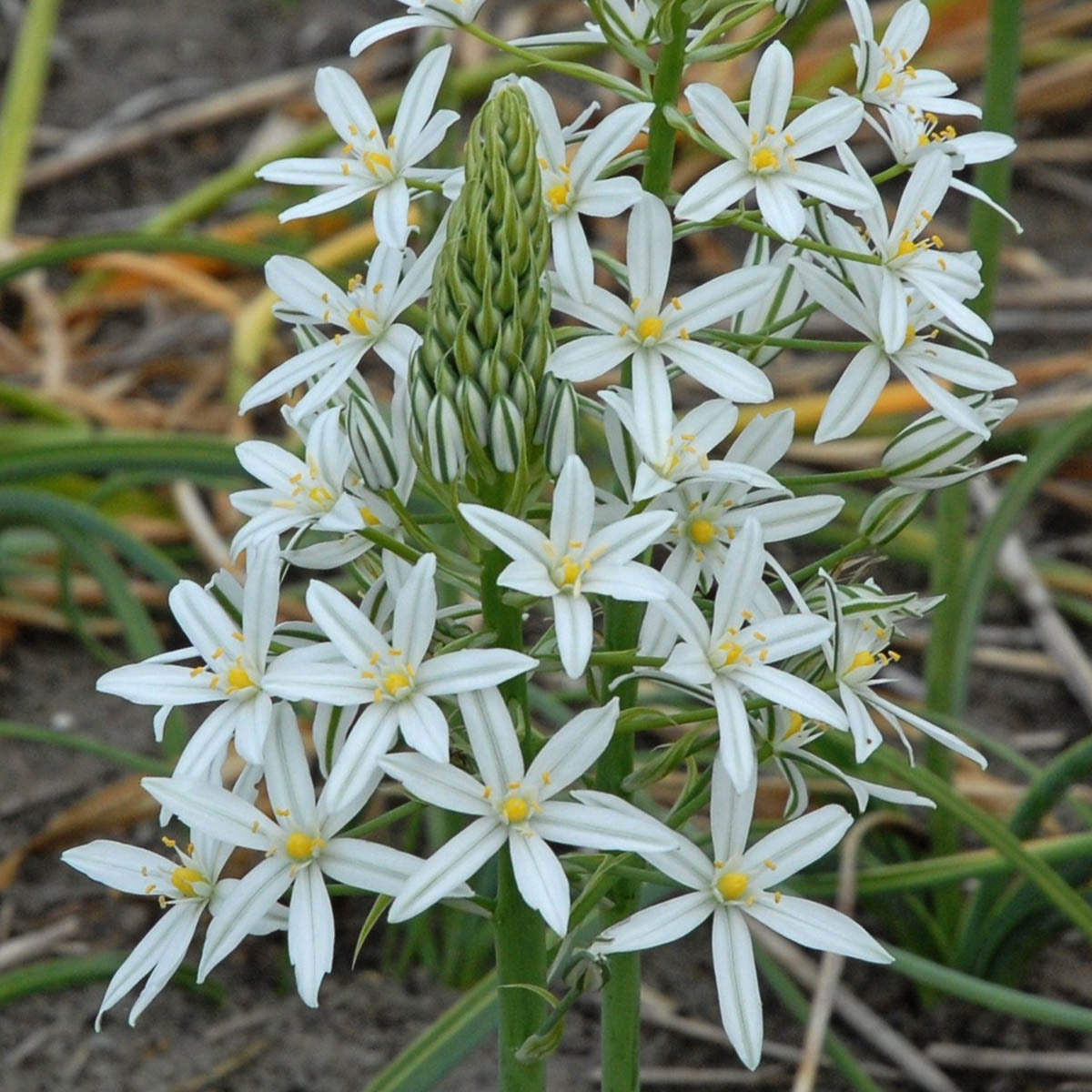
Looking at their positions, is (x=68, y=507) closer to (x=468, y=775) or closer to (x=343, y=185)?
(x=343, y=185)

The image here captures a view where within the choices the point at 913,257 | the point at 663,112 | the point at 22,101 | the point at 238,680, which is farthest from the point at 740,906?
the point at 22,101

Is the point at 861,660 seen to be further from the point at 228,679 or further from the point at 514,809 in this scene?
the point at 228,679

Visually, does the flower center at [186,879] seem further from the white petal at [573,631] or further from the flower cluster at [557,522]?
the white petal at [573,631]

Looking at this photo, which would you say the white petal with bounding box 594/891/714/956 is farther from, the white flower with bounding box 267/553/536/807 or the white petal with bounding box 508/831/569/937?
the white flower with bounding box 267/553/536/807

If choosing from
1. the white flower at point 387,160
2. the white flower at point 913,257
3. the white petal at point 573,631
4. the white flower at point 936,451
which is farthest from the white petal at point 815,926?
the white flower at point 387,160

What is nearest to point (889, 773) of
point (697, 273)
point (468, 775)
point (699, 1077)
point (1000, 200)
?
point (699, 1077)
